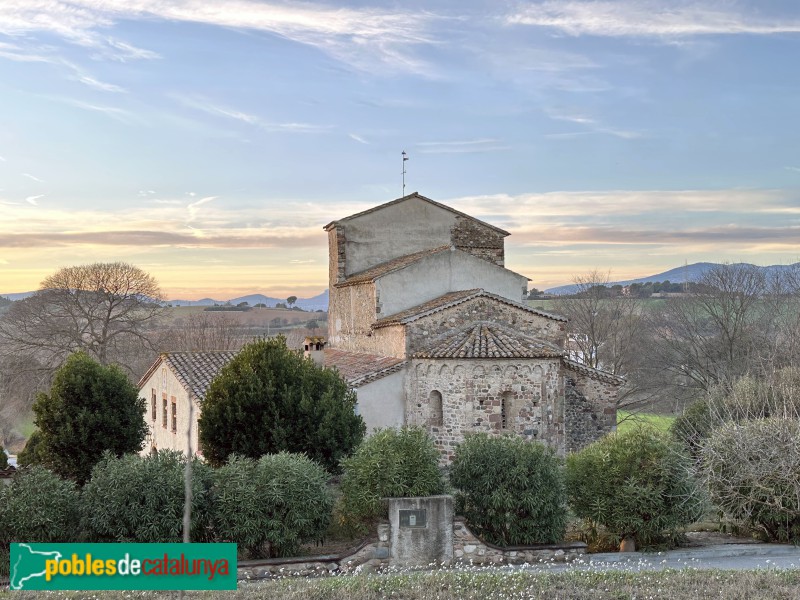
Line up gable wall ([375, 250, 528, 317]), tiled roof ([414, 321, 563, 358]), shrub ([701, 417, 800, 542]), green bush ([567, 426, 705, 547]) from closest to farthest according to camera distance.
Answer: shrub ([701, 417, 800, 542])
green bush ([567, 426, 705, 547])
tiled roof ([414, 321, 563, 358])
gable wall ([375, 250, 528, 317])

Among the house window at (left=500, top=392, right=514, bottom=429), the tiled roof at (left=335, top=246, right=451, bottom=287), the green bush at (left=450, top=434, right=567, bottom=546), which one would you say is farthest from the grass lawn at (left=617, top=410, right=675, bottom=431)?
the green bush at (left=450, top=434, right=567, bottom=546)

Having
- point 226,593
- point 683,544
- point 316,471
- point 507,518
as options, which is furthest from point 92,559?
point 683,544

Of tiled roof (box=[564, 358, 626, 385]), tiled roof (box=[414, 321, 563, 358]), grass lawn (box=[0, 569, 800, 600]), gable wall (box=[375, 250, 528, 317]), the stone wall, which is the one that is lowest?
grass lawn (box=[0, 569, 800, 600])

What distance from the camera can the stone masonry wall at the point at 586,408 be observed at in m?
24.4

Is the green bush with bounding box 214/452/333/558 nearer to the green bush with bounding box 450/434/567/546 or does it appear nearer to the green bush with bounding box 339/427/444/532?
the green bush with bounding box 339/427/444/532

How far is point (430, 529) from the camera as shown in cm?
1406

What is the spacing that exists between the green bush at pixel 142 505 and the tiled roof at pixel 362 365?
8528 mm

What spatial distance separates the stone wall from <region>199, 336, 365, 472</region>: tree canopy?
4.23 m

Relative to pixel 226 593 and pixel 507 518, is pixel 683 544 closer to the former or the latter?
pixel 507 518

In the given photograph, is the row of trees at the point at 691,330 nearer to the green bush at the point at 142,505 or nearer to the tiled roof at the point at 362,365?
the tiled roof at the point at 362,365

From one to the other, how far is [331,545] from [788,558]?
8348mm

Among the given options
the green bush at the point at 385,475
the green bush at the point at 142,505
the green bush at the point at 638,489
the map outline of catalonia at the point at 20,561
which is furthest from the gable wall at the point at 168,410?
the map outline of catalonia at the point at 20,561

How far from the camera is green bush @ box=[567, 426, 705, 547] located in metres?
14.7

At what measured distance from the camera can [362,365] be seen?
24.7m
